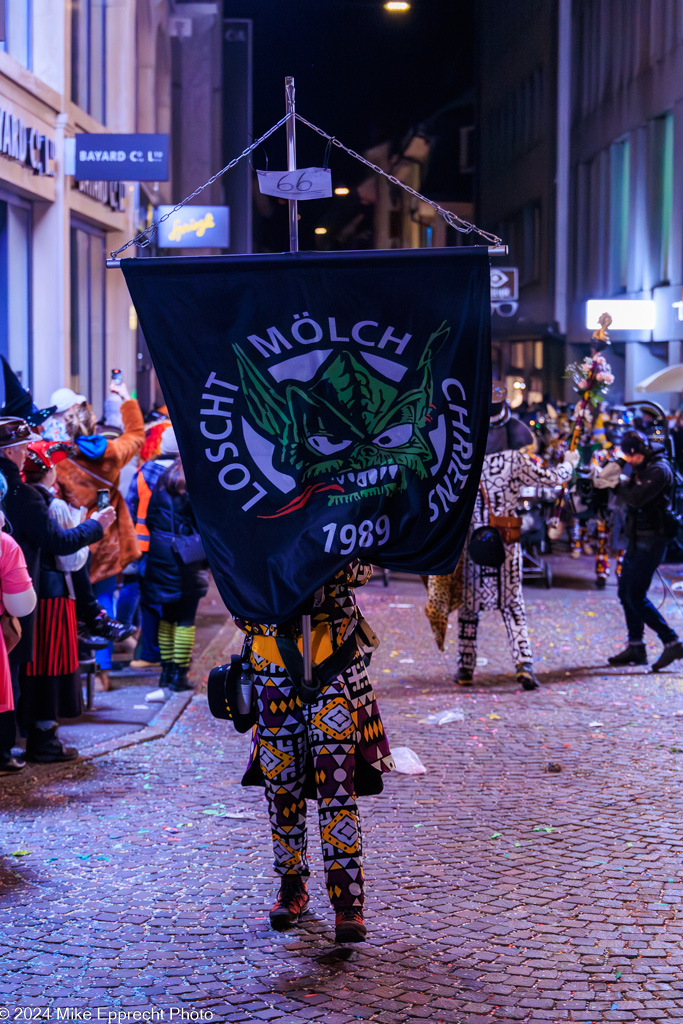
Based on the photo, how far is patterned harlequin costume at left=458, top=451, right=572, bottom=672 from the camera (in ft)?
31.0

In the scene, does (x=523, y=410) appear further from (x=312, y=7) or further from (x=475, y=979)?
(x=475, y=979)

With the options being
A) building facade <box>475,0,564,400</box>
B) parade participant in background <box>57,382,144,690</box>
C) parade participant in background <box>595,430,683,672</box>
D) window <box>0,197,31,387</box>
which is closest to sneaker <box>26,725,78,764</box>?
parade participant in background <box>57,382,144,690</box>

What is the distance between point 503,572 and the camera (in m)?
9.60

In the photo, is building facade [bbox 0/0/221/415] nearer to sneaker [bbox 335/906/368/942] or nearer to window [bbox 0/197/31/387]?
window [bbox 0/197/31/387]

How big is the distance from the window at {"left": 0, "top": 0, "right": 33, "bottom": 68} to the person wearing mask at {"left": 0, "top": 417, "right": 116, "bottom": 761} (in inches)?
305

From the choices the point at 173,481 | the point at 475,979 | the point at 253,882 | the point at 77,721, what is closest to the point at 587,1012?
the point at 475,979

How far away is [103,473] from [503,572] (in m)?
3.16

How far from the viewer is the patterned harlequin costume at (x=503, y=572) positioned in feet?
31.0

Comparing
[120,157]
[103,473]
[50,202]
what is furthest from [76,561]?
[50,202]

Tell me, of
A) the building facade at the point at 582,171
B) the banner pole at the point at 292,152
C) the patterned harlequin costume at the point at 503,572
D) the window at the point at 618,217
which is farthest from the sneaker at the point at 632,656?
the window at the point at 618,217

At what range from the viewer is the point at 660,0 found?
28.8m

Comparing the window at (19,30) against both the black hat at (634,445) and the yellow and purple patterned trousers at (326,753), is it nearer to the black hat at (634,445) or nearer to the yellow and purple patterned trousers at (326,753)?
the black hat at (634,445)

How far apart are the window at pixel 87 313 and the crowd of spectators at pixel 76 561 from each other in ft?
19.7

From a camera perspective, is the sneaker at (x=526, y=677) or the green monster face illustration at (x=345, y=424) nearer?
the green monster face illustration at (x=345, y=424)
